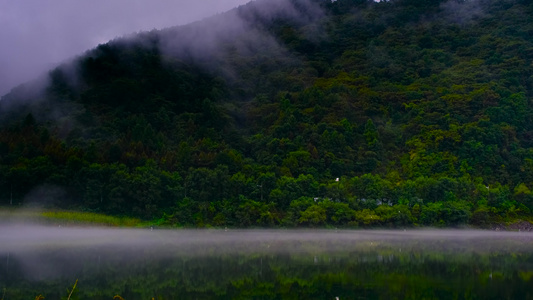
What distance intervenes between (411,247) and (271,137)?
34685 mm

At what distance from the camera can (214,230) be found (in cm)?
4922

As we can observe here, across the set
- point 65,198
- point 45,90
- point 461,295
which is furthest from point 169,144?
point 461,295

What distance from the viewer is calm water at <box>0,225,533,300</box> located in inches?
698

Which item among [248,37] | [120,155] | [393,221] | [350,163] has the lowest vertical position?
[393,221]

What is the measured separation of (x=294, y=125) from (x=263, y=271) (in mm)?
47447

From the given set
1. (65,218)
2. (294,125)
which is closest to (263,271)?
(65,218)

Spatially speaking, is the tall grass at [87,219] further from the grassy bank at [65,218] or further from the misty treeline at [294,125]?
the misty treeline at [294,125]

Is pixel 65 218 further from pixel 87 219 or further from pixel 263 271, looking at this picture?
pixel 263 271

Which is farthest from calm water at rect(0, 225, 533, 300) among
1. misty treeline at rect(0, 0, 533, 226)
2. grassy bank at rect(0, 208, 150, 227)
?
misty treeline at rect(0, 0, 533, 226)

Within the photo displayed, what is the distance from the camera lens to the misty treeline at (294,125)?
5125 centimetres

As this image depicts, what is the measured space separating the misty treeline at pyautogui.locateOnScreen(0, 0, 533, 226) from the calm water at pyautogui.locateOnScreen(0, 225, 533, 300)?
17.7 m

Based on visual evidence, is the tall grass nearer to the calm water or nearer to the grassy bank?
the grassy bank

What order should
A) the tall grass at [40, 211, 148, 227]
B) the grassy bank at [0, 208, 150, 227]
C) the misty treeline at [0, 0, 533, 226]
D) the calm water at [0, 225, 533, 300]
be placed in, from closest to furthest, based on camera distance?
the calm water at [0, 225, 533, 300]
the grassy bank at [0, 208, 150, 227]
the tall grass at [40, 211, 148, 227]
the misty treeline at [0, 0, 533, 226]

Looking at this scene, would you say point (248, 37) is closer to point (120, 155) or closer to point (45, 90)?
point (45, 90)
